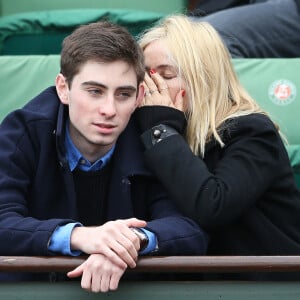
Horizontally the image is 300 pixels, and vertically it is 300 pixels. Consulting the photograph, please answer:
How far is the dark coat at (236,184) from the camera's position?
2043 mm

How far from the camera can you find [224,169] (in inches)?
82.4

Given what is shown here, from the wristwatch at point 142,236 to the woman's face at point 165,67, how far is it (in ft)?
1.77

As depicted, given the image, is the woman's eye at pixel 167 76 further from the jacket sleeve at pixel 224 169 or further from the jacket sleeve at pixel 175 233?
the jacket sleeve at pixel 175 233

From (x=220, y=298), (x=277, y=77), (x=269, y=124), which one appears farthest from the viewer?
(x=277, y=77)

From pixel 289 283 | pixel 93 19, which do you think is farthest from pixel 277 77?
pixel 289 283

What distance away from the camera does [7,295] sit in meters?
1.85

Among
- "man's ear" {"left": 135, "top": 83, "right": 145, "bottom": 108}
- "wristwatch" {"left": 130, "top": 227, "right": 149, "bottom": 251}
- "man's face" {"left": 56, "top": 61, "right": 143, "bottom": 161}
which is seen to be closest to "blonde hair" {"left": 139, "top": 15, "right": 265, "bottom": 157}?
"man's ear" {"left": 135, "top": 83, "right": 145, "bottom": 108}

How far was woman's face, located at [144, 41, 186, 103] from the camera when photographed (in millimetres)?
2326

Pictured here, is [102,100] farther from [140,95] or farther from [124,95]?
[140,95]

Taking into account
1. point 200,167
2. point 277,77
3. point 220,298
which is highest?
point 200,167

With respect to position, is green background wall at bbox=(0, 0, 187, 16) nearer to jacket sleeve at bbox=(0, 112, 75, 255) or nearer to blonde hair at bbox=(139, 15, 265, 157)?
blonde hair at bbox=(139, 15, 265, 157)

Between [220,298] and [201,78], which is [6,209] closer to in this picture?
[220,298]

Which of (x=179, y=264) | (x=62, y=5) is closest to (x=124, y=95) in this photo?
(x=179, y=264)

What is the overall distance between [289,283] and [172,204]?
40 centimetres
